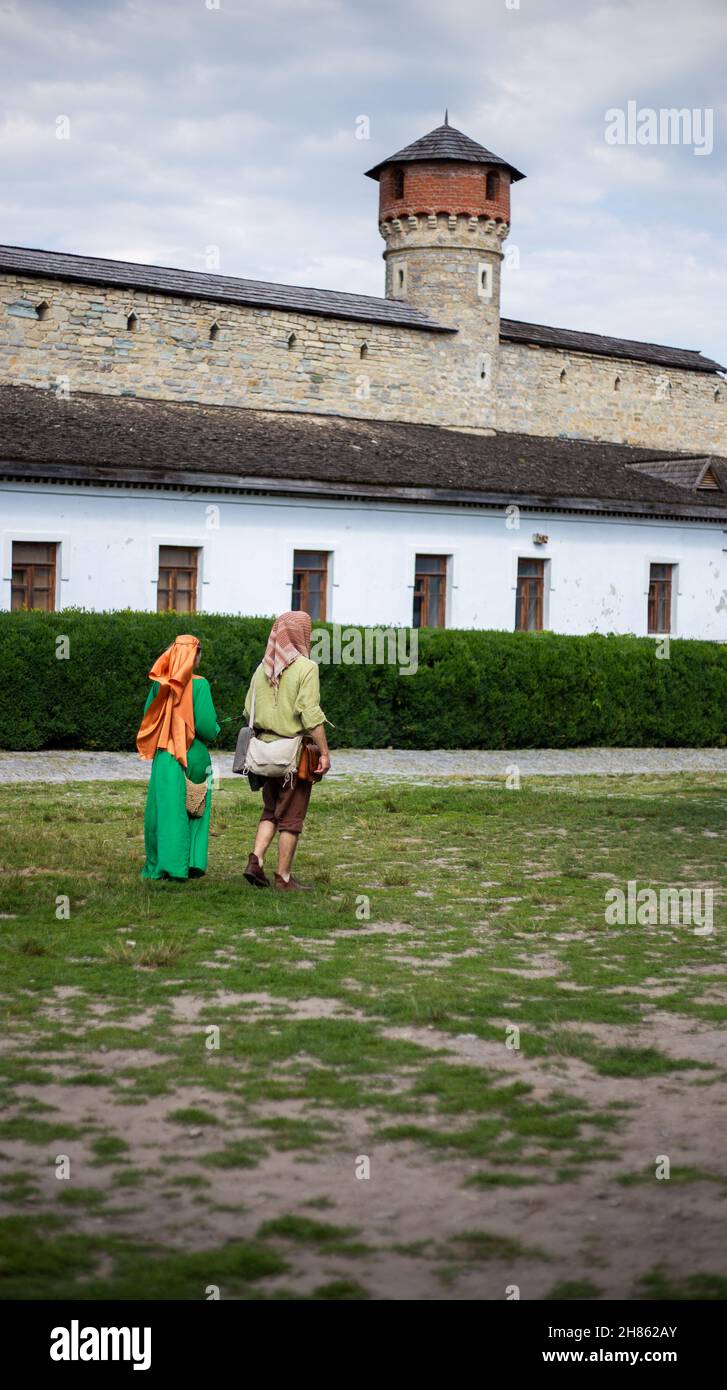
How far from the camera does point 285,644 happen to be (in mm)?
10391

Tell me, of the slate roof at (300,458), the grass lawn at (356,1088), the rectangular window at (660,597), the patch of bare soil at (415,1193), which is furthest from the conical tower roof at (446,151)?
the patch of bare soil at (415,1193)

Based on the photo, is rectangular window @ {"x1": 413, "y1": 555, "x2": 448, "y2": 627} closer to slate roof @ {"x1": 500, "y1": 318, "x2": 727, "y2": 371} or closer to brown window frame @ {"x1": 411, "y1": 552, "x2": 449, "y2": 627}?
brown window frame @ {"x1": 411, "y1": 552, "x2": 449, "y2": 627}

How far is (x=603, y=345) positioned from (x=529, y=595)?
1273cm

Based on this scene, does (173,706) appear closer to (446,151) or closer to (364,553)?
(364,553)

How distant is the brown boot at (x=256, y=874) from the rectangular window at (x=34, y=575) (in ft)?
44.8

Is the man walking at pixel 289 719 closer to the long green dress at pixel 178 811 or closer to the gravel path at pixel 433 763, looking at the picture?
the long green dress at pixel 178 811

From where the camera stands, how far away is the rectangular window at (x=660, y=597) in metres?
32.0

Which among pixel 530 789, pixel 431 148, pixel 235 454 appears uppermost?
pixel 431 148

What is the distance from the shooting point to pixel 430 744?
23.4 m

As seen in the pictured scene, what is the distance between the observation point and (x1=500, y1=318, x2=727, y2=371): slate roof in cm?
3775

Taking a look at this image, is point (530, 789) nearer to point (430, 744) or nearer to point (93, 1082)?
point (430, 744)

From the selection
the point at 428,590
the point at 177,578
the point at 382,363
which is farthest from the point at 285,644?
the point at 382,363

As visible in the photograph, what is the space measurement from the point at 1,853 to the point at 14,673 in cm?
849
